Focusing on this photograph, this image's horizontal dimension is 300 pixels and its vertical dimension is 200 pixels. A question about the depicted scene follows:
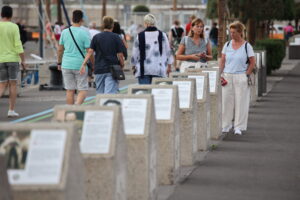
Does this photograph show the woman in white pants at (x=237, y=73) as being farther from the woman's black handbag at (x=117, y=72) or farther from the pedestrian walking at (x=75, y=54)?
the pedestrian walking at (x=75, y=54)

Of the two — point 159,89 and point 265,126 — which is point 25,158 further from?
point 265,126

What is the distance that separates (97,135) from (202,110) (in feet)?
21.3

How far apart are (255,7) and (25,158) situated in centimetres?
3018

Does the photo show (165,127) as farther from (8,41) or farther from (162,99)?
(8,41)

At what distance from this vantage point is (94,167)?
7648 millimetres

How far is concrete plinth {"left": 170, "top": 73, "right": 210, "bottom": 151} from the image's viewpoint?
45.7ft

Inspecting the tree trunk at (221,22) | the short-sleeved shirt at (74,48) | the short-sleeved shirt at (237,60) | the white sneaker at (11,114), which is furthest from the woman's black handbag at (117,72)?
the tree trunk at (221,22)

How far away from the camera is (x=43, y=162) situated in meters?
6.51

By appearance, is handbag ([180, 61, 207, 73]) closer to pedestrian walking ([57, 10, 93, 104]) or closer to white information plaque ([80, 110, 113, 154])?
pedestrian walking ([57, 10, 93, 104])

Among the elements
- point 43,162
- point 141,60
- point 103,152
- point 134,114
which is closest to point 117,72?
point 141,60

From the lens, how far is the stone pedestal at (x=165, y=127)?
10539 mm

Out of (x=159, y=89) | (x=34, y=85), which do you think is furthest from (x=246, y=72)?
(x=34, y=85)

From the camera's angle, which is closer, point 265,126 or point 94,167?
point 94,167

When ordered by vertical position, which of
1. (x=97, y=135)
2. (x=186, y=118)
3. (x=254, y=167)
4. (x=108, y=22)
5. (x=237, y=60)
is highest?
(x=108, y=22)
